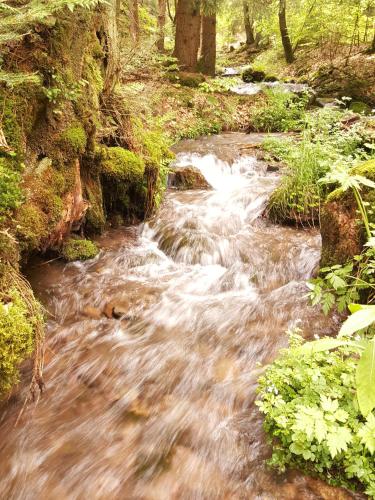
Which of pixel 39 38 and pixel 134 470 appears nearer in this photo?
pixel 134 470

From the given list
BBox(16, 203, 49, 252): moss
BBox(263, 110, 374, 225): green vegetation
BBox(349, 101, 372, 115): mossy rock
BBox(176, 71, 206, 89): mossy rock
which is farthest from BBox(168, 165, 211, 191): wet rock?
BBox(349, 101, 372, 115): mossy rock

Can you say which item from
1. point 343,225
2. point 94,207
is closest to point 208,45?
point 94,207

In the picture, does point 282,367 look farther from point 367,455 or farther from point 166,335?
point 166,335

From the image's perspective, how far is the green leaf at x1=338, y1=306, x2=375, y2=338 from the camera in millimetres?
1368

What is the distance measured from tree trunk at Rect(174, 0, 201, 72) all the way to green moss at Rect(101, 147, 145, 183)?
331 inches

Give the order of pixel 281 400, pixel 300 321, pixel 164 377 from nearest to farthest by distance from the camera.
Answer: pixel 281 400 < pixel 164 377 < pixel 300 321

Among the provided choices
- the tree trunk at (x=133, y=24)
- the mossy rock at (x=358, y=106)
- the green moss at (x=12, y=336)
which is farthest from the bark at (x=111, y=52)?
the mossy rock at (x=358, y=106)

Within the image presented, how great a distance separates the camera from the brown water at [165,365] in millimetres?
2389

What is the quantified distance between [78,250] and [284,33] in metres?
16.5

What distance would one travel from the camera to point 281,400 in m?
2.31

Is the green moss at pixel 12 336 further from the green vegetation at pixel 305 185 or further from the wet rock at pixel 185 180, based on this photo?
the wet rock at pixel 185 180

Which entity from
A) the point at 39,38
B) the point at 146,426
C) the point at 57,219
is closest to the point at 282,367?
the point at 146,426

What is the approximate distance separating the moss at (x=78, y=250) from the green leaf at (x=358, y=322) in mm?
3791

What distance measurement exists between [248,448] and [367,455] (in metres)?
0.75
